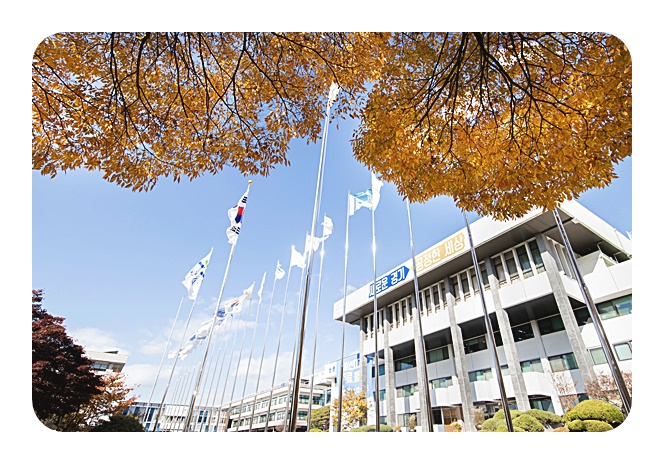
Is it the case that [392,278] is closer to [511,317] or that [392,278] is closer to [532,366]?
[511,317]

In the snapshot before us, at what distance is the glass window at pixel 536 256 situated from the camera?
319 inches

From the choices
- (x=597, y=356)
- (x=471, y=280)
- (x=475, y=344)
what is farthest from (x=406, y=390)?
(x=597, y=356)

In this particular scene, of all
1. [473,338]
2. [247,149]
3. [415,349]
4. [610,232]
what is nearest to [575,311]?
[610,232]

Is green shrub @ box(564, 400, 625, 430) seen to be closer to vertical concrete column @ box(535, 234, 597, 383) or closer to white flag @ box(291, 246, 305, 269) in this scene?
vertical concrete column @ box(535, 234, 597, 383)

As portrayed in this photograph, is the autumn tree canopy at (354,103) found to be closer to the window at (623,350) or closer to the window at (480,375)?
the window at (623,350)

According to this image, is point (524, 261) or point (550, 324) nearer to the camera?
point (550, 324)

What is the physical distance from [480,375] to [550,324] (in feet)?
8.01

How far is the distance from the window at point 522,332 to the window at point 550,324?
0.26 meters

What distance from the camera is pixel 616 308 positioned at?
689 centimetres

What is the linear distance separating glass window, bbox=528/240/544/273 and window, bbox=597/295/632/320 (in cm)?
148

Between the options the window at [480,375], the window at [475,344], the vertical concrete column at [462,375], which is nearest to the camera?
the vertical concrete column at [462,375]

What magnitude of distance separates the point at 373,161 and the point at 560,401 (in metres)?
8.19

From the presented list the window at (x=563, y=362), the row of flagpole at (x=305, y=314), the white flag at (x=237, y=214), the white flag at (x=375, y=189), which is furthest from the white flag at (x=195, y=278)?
the window at (x=563, y=362)

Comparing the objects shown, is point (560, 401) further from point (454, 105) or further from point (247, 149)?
point (247, 149)
